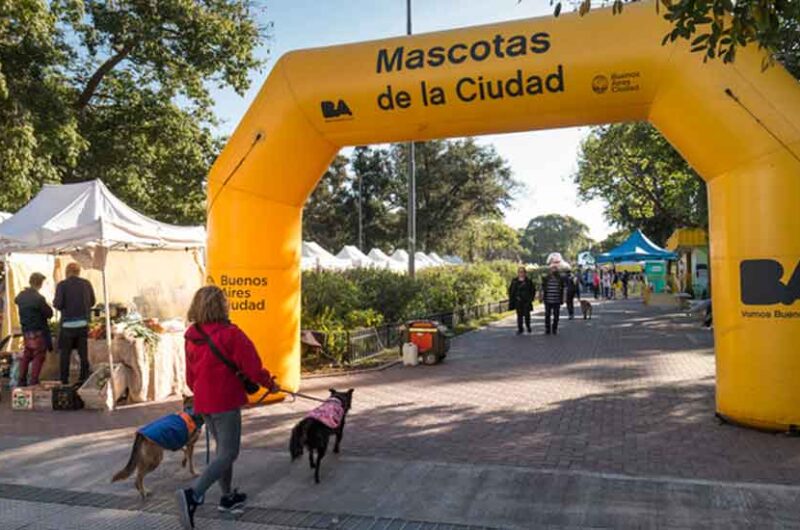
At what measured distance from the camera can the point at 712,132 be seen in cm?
666

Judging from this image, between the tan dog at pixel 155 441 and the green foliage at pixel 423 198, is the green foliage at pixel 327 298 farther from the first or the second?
the green foliage at pixel 423 198

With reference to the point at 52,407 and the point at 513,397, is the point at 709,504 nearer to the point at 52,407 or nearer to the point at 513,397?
the point at 513,397

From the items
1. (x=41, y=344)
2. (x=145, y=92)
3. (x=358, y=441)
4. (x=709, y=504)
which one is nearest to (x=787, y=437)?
(x=709, y=504)

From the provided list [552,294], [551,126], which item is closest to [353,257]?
[552,294]

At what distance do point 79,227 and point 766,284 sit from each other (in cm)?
837

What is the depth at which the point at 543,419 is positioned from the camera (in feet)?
24.5

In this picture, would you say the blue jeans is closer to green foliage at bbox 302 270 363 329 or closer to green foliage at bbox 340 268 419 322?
green foliage at bbox 302 270 363 329

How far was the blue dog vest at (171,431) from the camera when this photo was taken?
4.80 m

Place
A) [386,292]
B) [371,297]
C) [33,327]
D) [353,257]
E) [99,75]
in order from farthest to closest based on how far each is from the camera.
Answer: [353,257] → [99,75] → [386,292] → [371,297] → [33,327]

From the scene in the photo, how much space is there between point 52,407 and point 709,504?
7787 millimetres

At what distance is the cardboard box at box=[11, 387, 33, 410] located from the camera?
8523 millimetres

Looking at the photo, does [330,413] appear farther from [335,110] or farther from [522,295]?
[522,295]

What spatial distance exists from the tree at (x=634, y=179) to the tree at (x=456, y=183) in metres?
9.00

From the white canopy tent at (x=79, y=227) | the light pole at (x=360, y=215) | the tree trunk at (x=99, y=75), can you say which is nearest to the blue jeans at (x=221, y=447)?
the white canopy tent at (x=79, y=227)
